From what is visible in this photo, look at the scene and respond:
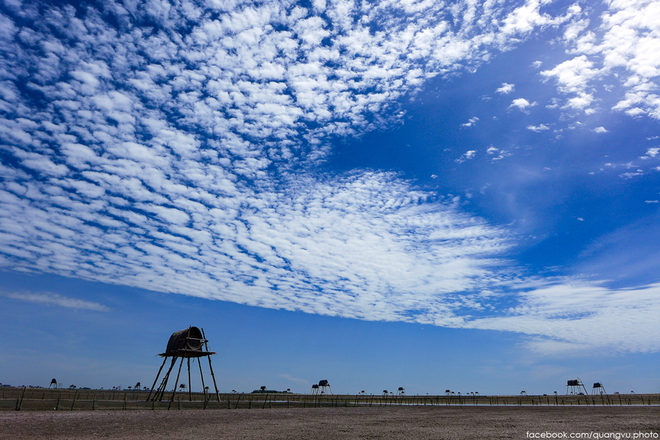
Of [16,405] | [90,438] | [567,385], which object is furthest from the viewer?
[567,385]

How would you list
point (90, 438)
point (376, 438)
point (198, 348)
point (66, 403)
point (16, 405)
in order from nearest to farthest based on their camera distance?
point (90, 438), point (376, 438), point (16, 405), point (66, 403), point (198, 348)

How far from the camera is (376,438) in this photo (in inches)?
803

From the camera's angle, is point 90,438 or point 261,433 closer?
point 90,438

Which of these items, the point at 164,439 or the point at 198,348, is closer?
the point at 164,439

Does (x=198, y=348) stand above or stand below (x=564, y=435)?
above

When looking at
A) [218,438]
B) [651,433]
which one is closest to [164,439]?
[218,438]

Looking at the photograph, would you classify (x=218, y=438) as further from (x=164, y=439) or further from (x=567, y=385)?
(x=567, y=385)

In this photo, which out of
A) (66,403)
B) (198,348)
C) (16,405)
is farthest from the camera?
(198,348)

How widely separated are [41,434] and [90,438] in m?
3.17

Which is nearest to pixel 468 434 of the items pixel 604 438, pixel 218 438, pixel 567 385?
pixel 604 438

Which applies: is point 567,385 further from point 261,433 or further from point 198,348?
point 261,433

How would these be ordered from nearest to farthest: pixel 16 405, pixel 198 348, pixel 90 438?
pixel 90 438, pixel 16 405, pixel 198 348

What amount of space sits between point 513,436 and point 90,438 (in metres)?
23.0

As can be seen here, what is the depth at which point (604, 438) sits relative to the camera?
20.8m
